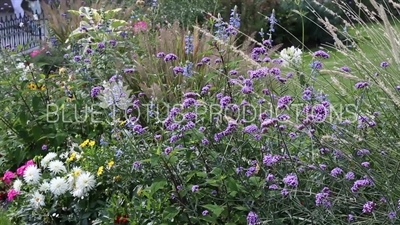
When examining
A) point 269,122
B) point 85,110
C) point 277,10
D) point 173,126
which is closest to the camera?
point 269,122

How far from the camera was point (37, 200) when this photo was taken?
3.37 meters

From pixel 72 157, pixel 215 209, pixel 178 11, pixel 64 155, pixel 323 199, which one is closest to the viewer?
pixel 323 199

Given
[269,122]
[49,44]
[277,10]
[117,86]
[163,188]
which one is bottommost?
[277,10]

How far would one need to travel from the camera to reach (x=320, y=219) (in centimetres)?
249

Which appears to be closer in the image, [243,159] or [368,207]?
[368,207]

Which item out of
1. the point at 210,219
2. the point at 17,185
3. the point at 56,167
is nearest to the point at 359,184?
the point at 210,219

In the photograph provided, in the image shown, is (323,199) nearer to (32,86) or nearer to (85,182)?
(85,182)

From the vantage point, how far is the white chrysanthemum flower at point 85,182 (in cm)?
325

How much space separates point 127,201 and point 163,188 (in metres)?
0.26

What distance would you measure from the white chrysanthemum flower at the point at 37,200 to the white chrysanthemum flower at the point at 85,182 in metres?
0.25

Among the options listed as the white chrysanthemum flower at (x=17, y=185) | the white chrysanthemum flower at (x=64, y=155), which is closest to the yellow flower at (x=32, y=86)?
the white chrysanthemum flower at (x=64, y=155)

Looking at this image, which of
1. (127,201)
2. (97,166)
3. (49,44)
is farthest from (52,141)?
(49,44)

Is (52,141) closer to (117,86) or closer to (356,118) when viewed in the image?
(117,86)

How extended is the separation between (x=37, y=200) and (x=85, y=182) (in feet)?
1.08
